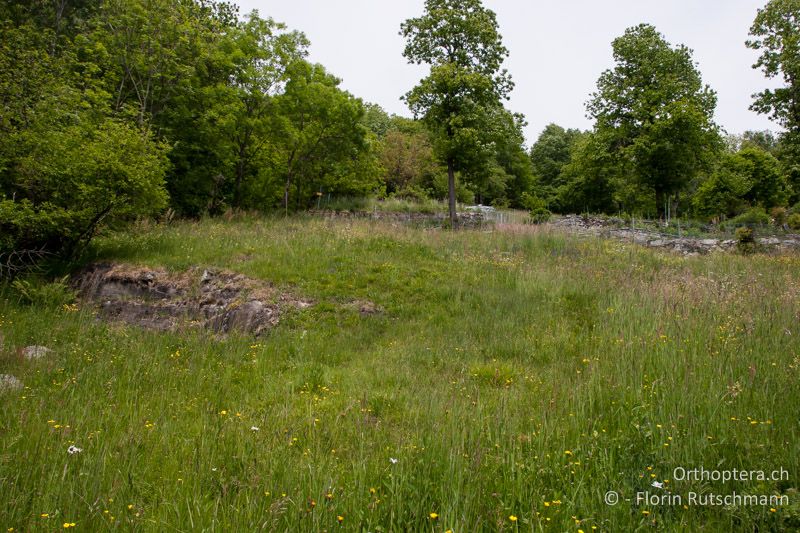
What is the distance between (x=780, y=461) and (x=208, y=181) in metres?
19.8

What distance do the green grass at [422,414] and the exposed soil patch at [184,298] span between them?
687 mm

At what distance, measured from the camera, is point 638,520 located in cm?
242

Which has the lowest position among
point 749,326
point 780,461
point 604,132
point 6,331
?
point 6,331

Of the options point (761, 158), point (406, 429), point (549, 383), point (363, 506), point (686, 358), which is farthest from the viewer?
point (761, 158)

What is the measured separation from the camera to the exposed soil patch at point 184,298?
28.5 ft

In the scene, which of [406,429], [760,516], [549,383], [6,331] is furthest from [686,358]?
[6,331]

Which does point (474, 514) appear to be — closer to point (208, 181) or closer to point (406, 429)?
point (406, 429)

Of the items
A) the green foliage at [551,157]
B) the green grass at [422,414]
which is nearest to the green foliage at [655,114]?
the green grass at [422,414]

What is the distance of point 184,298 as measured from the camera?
32.4ft

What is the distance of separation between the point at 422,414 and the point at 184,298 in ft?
26.0

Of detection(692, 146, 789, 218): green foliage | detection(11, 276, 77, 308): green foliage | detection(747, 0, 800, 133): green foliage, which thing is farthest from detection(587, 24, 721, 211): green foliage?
detection(11, 276, 77, 308): green foliage

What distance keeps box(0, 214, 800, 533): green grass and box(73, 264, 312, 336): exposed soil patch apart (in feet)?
2.25

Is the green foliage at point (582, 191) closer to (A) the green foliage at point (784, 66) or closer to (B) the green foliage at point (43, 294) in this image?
(A) the green foliage at point (784, 66)

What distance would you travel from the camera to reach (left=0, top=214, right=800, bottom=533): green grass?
7.94 feet
